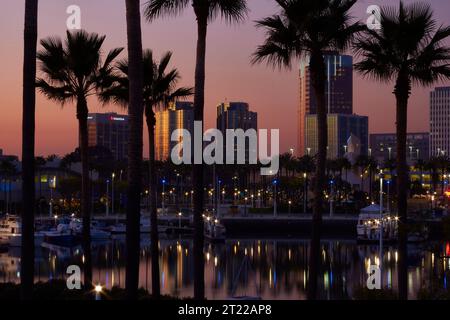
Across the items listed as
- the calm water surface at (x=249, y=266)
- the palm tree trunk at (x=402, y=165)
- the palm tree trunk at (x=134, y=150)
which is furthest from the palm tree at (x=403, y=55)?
the calm water surface at (x=249, y=266)

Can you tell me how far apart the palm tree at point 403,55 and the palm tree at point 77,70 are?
33.0 feet

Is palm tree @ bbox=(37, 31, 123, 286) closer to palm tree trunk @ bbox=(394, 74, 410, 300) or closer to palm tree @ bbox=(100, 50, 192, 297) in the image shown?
palm tree @ bbox=(100, 50, 192, 297)

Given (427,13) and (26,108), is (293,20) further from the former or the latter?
(26,108)

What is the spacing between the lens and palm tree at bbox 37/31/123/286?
2858 centimetres

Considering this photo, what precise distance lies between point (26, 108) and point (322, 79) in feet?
27.4

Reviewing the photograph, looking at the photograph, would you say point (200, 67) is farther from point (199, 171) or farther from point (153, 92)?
point (153, 92)

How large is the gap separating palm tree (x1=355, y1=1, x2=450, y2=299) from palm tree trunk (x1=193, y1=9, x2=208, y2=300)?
4.54 meters

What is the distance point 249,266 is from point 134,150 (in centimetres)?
5952

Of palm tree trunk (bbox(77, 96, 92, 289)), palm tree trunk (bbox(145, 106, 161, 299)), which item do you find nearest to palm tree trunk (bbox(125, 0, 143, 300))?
palm tree trunk (bbox(145, 106, 161, 299))

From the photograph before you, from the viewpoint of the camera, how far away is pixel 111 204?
151 m

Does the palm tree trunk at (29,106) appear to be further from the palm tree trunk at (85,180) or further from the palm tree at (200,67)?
the palm tree trunk at (85,180)

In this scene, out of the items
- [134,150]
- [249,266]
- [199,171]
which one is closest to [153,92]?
[199,171]
